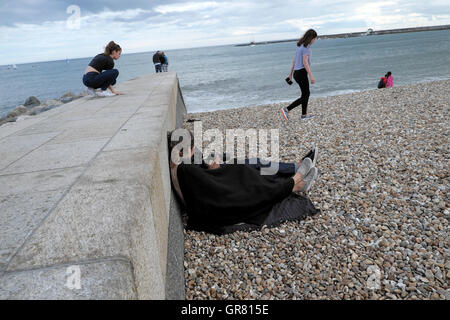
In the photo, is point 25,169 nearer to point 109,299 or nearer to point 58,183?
point 58,183

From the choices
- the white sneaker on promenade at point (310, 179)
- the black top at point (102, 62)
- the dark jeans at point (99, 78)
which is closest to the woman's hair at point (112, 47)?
the black top at point (102, 62)

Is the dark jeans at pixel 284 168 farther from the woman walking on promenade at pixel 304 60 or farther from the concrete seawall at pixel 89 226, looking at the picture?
the woman walking on promenade at pixel 304 60

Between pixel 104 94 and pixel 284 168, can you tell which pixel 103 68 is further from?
pixel 284 168

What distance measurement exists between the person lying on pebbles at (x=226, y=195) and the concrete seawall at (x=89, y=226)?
28cm

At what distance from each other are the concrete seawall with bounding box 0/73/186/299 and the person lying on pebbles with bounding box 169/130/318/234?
0.28m

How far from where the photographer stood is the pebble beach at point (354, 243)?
7.54 feet

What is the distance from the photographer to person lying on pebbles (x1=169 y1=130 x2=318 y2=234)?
115 inches

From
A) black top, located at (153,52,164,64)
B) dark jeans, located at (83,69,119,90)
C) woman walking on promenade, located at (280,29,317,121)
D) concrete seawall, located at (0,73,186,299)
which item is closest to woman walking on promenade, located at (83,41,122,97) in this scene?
dark jeans, located at (83,69,119,90)

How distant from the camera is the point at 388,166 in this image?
4.34 meters

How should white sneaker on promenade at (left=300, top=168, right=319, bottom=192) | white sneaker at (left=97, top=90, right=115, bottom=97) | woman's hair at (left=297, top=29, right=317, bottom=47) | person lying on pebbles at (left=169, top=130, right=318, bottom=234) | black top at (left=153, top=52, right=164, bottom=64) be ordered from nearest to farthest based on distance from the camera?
person lying on pebbles at (left=169, top=130, right=318, bottom=234)
white sneaker on promenade at (left=300, top=168, right=319, bottom=192)
woman's hair at (left=297, top=29, right=317, bottom=47)
white sneaker at (left=97, top=90, right=115, bottom=97)
black top at (left=153, top=52, right=164, bottom=64)

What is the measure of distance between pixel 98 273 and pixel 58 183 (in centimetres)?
119

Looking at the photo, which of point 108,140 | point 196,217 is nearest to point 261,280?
point 196,217

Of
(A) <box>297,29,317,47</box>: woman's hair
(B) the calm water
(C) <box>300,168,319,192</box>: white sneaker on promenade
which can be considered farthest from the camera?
(B) the calm water

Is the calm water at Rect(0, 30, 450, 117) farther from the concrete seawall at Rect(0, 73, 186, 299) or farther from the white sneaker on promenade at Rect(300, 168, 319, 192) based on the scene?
the concrete seawall at Rect(0, 73, 186, 299)
